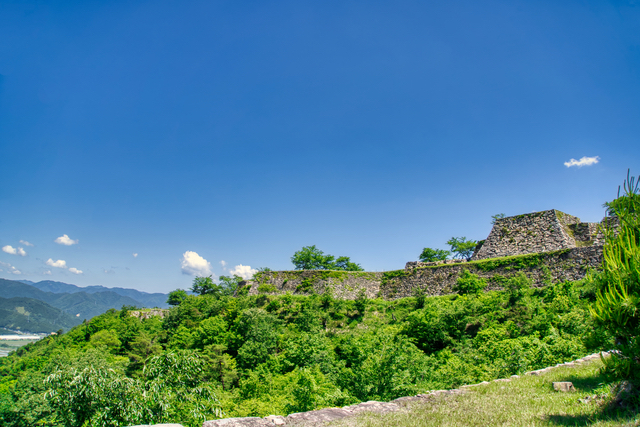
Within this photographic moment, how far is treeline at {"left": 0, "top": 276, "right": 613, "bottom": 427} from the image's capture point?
7797mm

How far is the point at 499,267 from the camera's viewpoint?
21.8 meters

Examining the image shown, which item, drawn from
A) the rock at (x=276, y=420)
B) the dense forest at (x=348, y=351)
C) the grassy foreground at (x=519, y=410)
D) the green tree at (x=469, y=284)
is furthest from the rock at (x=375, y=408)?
the green tree at (x=469, y=284)

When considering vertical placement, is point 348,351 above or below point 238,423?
below

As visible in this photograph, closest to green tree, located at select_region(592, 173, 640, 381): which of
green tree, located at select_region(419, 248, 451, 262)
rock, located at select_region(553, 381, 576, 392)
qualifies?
rock, located at select_region(553, 381, 576, 392)

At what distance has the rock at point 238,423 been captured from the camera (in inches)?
157

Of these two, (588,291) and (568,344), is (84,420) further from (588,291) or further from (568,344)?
(588,291)

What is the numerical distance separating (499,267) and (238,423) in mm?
22409

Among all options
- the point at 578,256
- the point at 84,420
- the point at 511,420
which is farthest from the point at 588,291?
the point at 84,420

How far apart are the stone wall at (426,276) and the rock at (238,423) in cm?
1843

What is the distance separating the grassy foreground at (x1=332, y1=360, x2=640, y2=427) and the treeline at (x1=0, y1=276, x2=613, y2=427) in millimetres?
893

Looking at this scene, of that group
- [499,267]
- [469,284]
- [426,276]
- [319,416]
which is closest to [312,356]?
[319,416]

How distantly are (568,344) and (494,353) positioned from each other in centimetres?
235

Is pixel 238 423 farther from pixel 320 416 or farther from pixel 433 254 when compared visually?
pixel 433 254

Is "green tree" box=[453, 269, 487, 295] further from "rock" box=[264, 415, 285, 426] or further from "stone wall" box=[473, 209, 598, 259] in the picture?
"rock" box=[264, 415, 285, 426]
